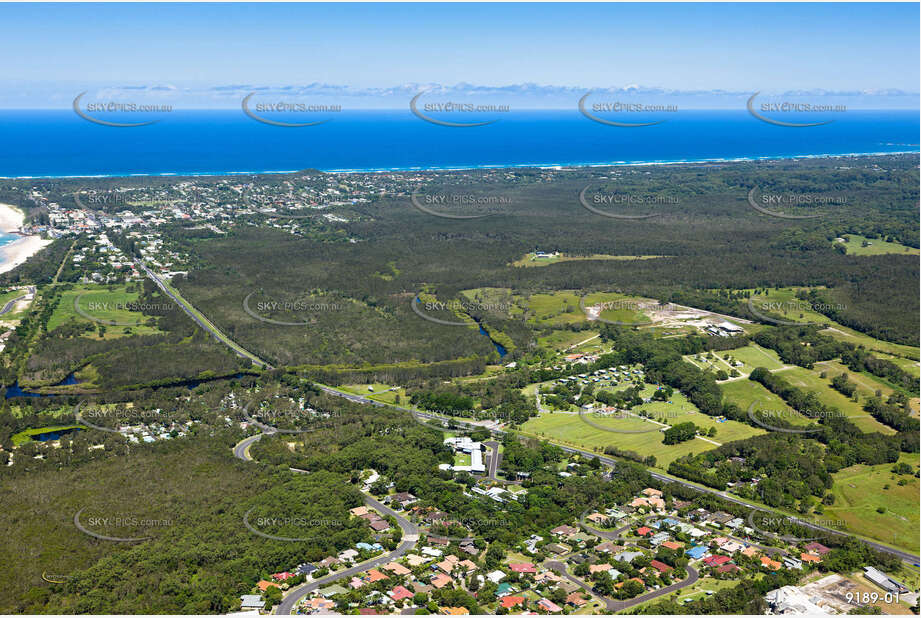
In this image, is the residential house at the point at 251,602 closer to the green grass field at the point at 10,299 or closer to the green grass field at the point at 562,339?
the green grass field at the point at 562,339

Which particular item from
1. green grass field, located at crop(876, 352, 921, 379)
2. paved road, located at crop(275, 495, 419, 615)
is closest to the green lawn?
green grass field, located at crop(876, 352, 921, 379)

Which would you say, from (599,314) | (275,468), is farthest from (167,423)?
(599,314)

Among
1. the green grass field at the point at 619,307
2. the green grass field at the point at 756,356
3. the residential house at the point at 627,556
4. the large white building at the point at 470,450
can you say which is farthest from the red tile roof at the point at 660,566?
the green grass field at the point at 619,307

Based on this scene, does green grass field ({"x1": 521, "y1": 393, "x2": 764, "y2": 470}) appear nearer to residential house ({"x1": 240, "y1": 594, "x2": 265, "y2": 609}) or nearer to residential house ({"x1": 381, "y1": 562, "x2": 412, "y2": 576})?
residential house ({"x1": 381, "y1": 562, "x2": 412, "y2": 576})

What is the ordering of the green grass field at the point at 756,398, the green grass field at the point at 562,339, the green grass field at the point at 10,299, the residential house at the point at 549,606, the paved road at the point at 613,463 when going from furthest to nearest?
the green grass field at the point at 10,299 < the green grass field at the point at 562,339 < the green grass field at the point at 756,398 < the paved road at the point at 613,463 < the residential house at the point at 549,606

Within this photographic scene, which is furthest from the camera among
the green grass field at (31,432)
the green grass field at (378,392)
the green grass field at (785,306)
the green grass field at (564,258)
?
the green grass field at (564,258)

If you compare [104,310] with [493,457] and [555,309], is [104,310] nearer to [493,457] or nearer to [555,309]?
[555,309]
